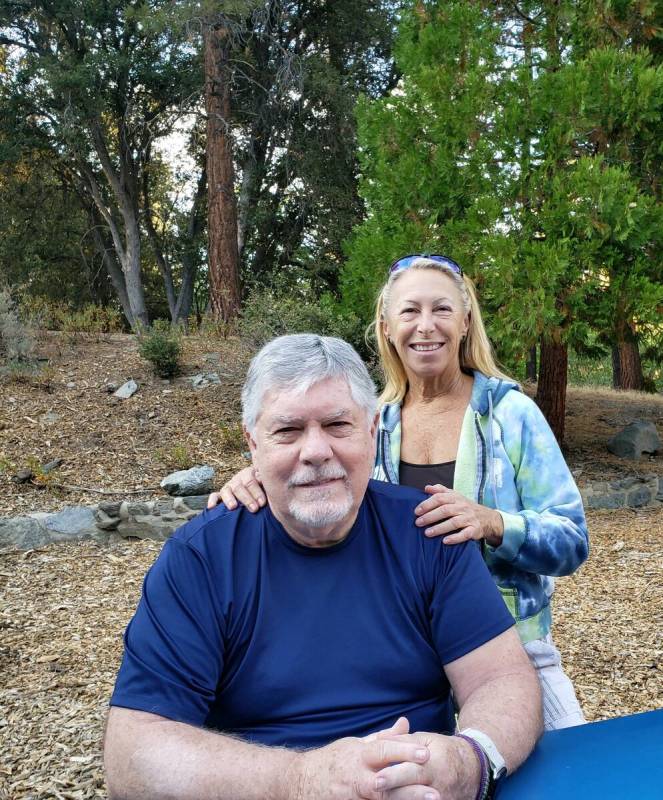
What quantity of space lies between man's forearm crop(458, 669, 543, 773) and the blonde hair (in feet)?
3.17

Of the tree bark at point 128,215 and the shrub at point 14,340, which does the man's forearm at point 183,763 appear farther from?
the tree bark at point 128,215

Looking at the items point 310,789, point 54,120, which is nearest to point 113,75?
point 54,120

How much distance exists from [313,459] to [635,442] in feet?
24.8

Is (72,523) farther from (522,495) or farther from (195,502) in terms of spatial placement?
(522,495)

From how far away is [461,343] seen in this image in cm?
238

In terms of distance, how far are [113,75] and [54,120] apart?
1.64 meters

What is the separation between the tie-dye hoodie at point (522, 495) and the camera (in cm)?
188

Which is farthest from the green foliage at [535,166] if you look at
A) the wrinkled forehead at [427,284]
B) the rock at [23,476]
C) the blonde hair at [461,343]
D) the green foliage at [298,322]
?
the wrinkled forehead at [427,284]

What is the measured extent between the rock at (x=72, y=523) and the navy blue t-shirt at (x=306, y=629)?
14.4 feet

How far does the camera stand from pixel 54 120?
15281 millimetres

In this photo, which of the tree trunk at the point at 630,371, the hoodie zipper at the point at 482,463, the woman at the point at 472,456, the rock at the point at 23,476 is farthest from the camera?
the tree trunk at the point at 630,371

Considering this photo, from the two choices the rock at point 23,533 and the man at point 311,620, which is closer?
the man at point 311,620

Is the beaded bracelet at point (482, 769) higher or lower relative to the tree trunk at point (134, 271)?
lower

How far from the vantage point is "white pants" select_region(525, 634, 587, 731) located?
1.90 m
